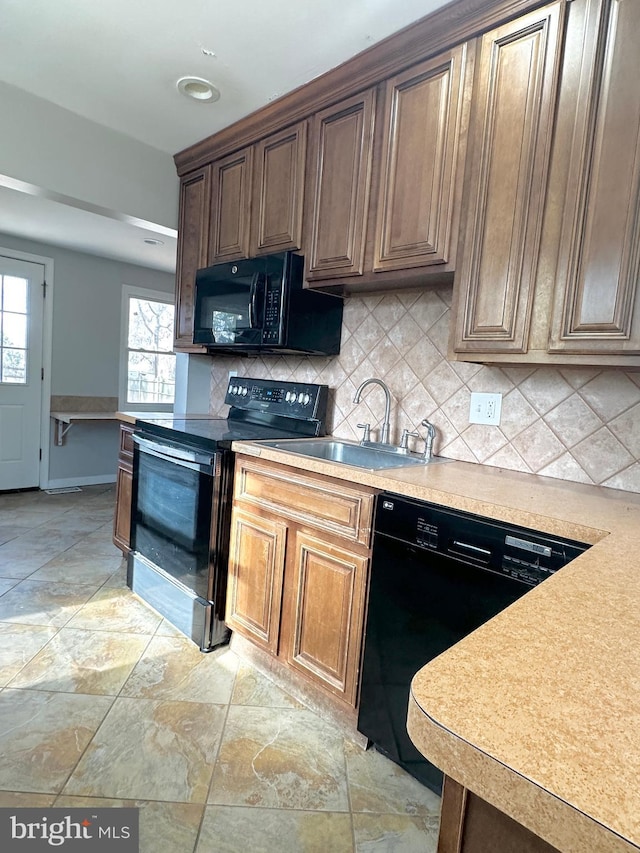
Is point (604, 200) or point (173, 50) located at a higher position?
point (173, 50)

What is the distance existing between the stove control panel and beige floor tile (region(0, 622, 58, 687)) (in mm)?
1413

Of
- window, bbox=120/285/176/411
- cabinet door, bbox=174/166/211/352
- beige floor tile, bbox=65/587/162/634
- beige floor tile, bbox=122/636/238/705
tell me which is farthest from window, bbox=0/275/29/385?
beige floor tile, bbox=122/636/238/705

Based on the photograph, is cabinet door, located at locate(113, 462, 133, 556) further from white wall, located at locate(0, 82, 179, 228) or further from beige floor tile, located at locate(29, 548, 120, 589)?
white wall, located at locate(0, 82, 179, 228)

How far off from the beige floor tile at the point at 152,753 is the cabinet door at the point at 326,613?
376 mm

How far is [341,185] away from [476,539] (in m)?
1.51

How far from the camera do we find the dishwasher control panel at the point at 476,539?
1.12 m

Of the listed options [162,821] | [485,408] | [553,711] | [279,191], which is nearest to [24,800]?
[162,821]

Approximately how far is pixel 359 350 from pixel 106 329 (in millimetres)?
3569

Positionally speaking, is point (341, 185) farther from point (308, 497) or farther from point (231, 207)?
point (308, 497)

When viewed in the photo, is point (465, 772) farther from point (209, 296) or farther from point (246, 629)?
point (209, 296)

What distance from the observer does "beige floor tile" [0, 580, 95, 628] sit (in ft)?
7.36

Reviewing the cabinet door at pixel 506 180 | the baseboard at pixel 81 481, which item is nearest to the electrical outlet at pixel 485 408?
the cabinet door at pixel 506 180

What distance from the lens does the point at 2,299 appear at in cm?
421

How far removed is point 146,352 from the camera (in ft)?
17.1
